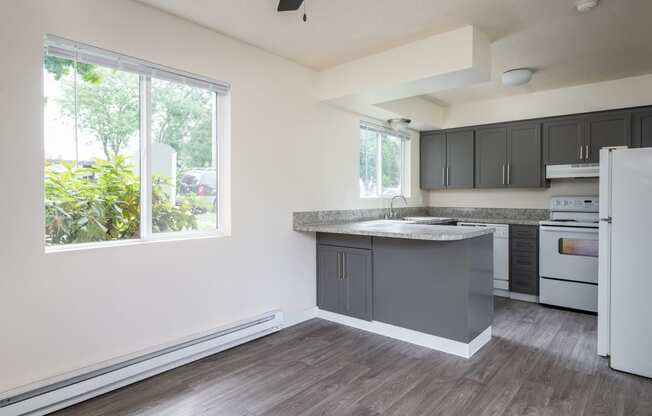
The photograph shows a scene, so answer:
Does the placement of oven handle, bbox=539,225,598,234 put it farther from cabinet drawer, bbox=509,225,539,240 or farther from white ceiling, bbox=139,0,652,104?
white ceiling, bbox=139,0,652,104

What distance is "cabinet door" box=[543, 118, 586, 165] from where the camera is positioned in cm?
423

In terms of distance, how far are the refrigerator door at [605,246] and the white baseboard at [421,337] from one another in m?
0.82

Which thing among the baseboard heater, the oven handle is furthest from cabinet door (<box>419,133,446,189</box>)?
the baseboard heater

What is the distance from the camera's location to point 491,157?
4.93 m

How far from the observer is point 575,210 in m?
4.18

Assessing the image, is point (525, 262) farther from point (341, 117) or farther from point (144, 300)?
point (144, 300)

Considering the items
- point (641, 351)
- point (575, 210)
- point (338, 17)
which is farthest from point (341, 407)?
point (575, 210)

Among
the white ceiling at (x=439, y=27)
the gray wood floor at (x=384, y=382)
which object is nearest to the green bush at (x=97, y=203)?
the gray wood floor at (x=384, y=382)

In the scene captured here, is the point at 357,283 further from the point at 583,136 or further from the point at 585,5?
the point at 583,136

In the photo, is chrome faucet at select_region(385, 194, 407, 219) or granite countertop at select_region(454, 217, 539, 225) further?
chrome faucet at select_region(385, 194, 407, 219)

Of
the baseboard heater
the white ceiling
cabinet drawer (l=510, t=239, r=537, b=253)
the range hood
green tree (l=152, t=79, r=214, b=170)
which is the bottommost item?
the baseboard heater

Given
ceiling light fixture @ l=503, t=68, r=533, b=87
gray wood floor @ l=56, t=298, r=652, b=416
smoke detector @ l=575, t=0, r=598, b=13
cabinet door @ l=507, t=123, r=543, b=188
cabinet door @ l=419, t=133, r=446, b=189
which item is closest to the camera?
gray wood floor @ l=56, t=298, r=652, b=416

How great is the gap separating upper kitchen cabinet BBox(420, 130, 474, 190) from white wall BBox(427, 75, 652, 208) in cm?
22

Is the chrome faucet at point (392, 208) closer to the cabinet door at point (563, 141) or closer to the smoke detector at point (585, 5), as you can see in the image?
the cabinet door at point (563, 141)
